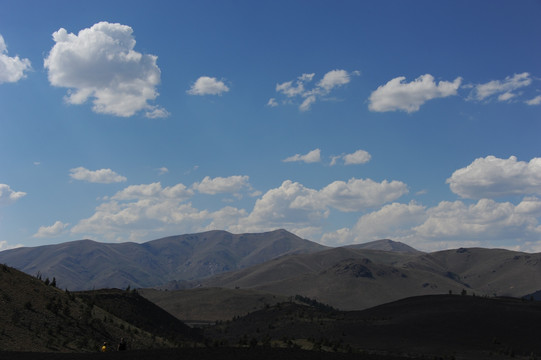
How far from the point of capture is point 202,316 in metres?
113

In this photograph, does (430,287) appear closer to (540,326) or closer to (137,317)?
(540,326)

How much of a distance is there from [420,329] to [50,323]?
3608 cm

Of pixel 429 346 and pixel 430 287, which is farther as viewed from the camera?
pixel 430 287

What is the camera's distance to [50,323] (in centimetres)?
3262

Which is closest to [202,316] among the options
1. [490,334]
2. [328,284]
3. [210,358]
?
[328,284]

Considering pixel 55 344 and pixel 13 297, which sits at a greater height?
pixel 13 297

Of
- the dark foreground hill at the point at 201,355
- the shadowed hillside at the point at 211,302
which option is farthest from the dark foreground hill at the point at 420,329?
the shadowed hillside at the point at 211,302

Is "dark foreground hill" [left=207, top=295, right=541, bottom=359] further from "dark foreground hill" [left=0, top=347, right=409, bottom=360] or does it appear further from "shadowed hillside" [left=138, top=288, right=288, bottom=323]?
"shadowed hillside" [left=138, top=288, right=288, bottom=323]

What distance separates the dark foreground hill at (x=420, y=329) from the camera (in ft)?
139

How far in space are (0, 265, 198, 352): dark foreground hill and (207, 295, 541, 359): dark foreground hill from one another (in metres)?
9.35

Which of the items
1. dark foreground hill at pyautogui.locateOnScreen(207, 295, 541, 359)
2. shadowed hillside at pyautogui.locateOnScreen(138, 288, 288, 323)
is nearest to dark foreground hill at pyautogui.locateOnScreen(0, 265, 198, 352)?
dark foreground hill at pyautogui.locateOnScreen(207, 295, 541, 359)

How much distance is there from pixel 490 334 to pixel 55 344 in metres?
39.0

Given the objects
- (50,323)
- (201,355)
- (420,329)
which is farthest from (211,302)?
(201,355)

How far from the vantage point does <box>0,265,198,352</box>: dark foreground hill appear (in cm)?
2939
